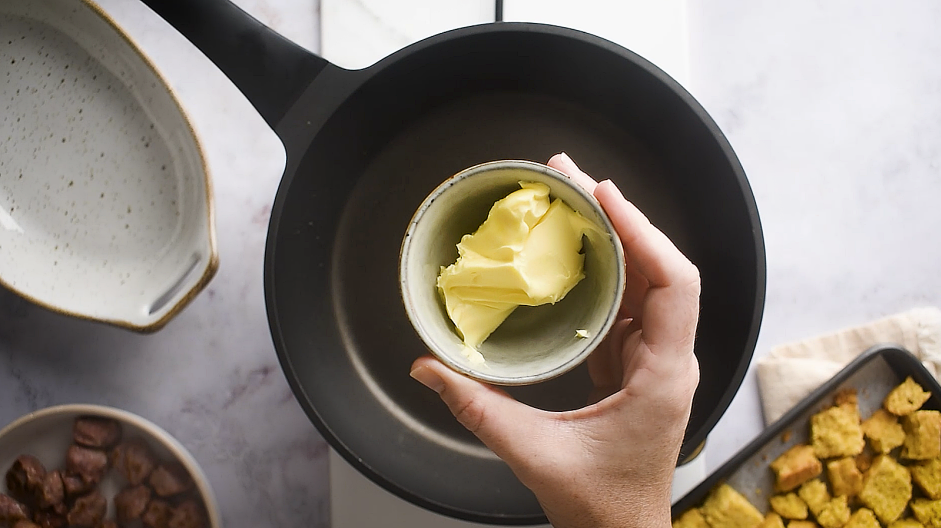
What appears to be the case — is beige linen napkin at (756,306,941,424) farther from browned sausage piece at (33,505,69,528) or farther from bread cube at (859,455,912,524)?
browned sausage piece at (33,505,69,528)

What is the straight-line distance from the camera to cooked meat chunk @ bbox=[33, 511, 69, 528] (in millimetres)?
824

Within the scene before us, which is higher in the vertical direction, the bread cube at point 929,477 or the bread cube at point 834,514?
the bread cube at point 929,477

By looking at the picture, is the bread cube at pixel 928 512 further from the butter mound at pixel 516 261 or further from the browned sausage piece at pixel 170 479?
the browned sausage piece at pixel 170 479

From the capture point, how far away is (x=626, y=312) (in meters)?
0.71

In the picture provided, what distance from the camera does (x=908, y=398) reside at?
86 centimetres

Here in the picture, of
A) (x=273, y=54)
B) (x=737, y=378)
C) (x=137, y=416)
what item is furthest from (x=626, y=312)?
(x=137, y=416)

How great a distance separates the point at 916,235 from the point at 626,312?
19.4 inches

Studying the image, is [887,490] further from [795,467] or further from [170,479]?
[170,479]

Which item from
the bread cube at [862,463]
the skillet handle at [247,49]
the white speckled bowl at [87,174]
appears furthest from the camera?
the bread cube at [862,463]

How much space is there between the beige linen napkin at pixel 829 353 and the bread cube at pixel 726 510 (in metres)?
0.11

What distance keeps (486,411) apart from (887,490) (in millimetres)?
633

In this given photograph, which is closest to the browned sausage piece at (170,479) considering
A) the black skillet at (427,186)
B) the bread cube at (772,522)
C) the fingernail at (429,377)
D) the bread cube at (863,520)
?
the black skillet at (427,186)

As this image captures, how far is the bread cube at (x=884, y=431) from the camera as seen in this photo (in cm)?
87

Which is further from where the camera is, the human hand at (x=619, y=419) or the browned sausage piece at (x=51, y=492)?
the browned sausage piece at (x=51, y=492)
